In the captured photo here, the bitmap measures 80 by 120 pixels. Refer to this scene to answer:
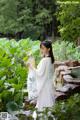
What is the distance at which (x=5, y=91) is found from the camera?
733cm

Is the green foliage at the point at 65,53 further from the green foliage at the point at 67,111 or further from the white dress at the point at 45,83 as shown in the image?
the green foliage at the point at 67,111

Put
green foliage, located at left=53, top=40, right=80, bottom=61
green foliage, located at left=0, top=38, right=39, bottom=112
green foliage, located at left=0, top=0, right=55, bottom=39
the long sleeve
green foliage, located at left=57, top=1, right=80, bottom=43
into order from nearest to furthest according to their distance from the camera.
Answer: the long sleeve
green foliage, located at left=0, top=38, right=39, bottom=112
green foliage, located at left=53, top=40, right=80, bottom=61
green foliage, located at left=57, top=1, right=80, bottom=43
green foliage, located at left=0, top=0, right=55, bottom=39

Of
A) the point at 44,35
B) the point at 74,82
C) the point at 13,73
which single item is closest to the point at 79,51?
the point at 13,73

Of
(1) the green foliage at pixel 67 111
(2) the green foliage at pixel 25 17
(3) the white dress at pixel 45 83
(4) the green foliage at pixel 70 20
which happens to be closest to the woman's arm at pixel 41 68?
(3) the white dress at pixel 45 83

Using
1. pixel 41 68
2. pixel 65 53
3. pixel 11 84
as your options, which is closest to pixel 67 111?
pixel 41 68

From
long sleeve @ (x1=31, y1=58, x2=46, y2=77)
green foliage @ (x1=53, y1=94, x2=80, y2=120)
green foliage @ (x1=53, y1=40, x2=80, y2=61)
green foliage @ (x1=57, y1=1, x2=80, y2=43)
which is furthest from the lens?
green foliage @ (x1=57, y1=1, x2=80, y2=43)

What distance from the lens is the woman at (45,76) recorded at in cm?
631

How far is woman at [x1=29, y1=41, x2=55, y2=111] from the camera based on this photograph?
631 cm

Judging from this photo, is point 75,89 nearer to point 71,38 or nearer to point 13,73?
point 13,73

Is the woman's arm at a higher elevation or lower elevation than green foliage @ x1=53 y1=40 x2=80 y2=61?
higher

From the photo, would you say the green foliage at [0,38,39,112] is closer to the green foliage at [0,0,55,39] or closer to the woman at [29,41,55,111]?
the woman at [29,41,55,111]

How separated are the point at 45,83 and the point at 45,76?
0.42 ft

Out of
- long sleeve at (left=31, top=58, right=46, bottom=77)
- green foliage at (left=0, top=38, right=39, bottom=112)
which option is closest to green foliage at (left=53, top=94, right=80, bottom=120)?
long sleeve at (left=31, top=58, right=46, bottom=77)

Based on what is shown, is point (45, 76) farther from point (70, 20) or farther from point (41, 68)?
point (70, 20)
